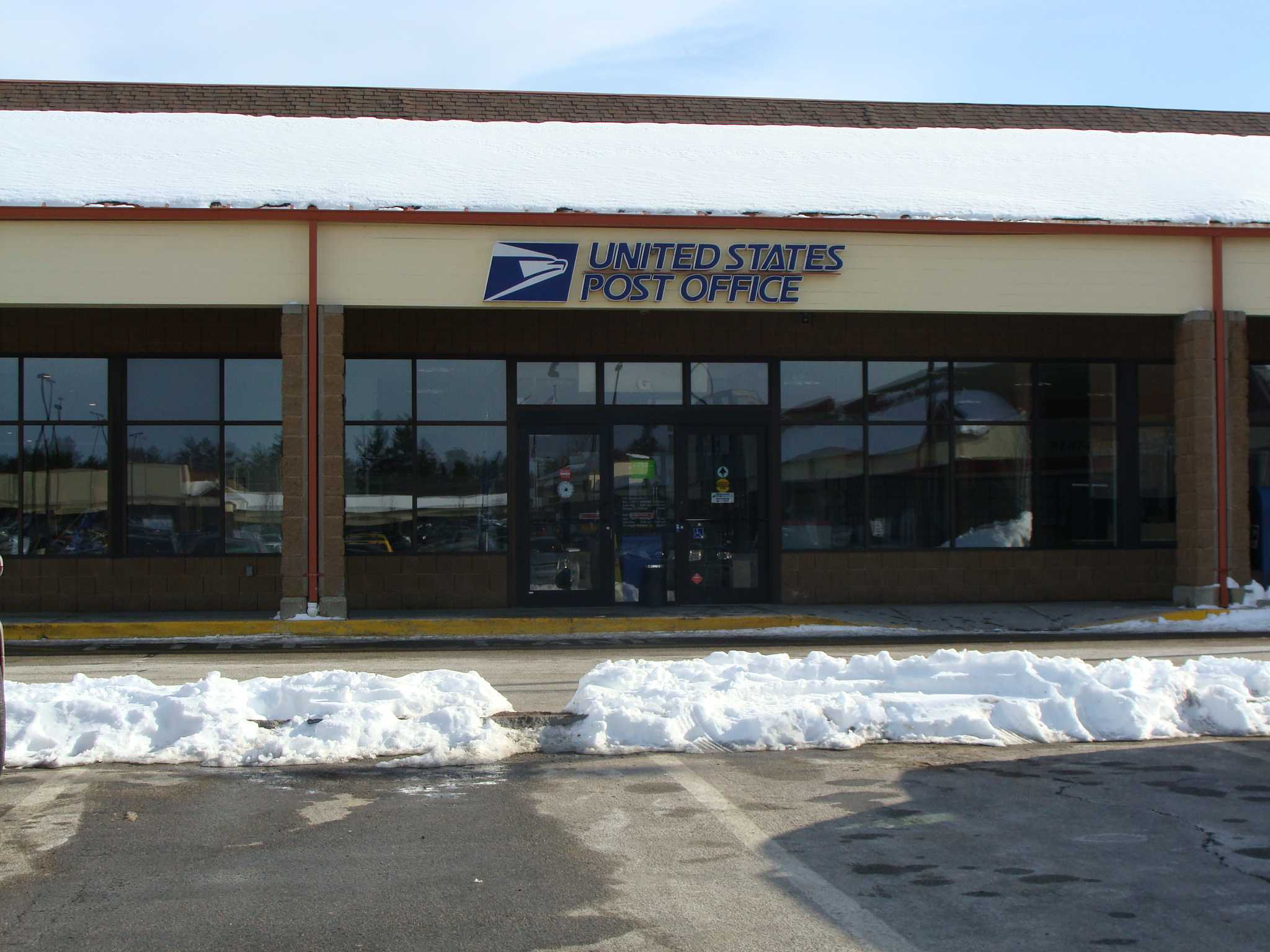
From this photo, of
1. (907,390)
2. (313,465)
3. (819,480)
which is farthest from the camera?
(907,390)

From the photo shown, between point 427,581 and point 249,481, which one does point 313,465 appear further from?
point 427,581

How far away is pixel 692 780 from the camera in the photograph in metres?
7.11

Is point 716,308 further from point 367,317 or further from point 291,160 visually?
point 291,160

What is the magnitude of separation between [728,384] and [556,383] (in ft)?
7.76

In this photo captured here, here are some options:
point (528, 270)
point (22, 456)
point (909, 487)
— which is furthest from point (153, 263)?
point (909, 487)

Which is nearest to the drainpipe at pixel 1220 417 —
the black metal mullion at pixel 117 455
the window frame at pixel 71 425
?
the black metal mullion at pixel 117 455

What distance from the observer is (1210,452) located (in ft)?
53.7

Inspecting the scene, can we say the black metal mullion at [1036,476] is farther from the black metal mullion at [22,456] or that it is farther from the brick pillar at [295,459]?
the black metal mullion at [22,456]

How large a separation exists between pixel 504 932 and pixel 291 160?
14992 mm

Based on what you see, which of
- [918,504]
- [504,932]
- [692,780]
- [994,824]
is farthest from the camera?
[918,504]

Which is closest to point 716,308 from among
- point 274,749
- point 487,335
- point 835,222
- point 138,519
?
point 835,222

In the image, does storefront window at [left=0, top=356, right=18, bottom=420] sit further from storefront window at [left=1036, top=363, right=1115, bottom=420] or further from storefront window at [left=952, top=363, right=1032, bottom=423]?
storefront window at [left=1036, top=363, right=1115, bottom=420]

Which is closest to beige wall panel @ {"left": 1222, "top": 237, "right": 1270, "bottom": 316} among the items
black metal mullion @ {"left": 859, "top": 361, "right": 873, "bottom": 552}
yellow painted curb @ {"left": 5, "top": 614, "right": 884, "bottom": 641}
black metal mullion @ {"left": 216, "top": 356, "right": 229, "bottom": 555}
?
black metal mullion @ {"left": 859, "top": 361, "right": 873, "bottom": 552}

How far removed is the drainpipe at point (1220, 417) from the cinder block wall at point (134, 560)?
1210 centimetres
